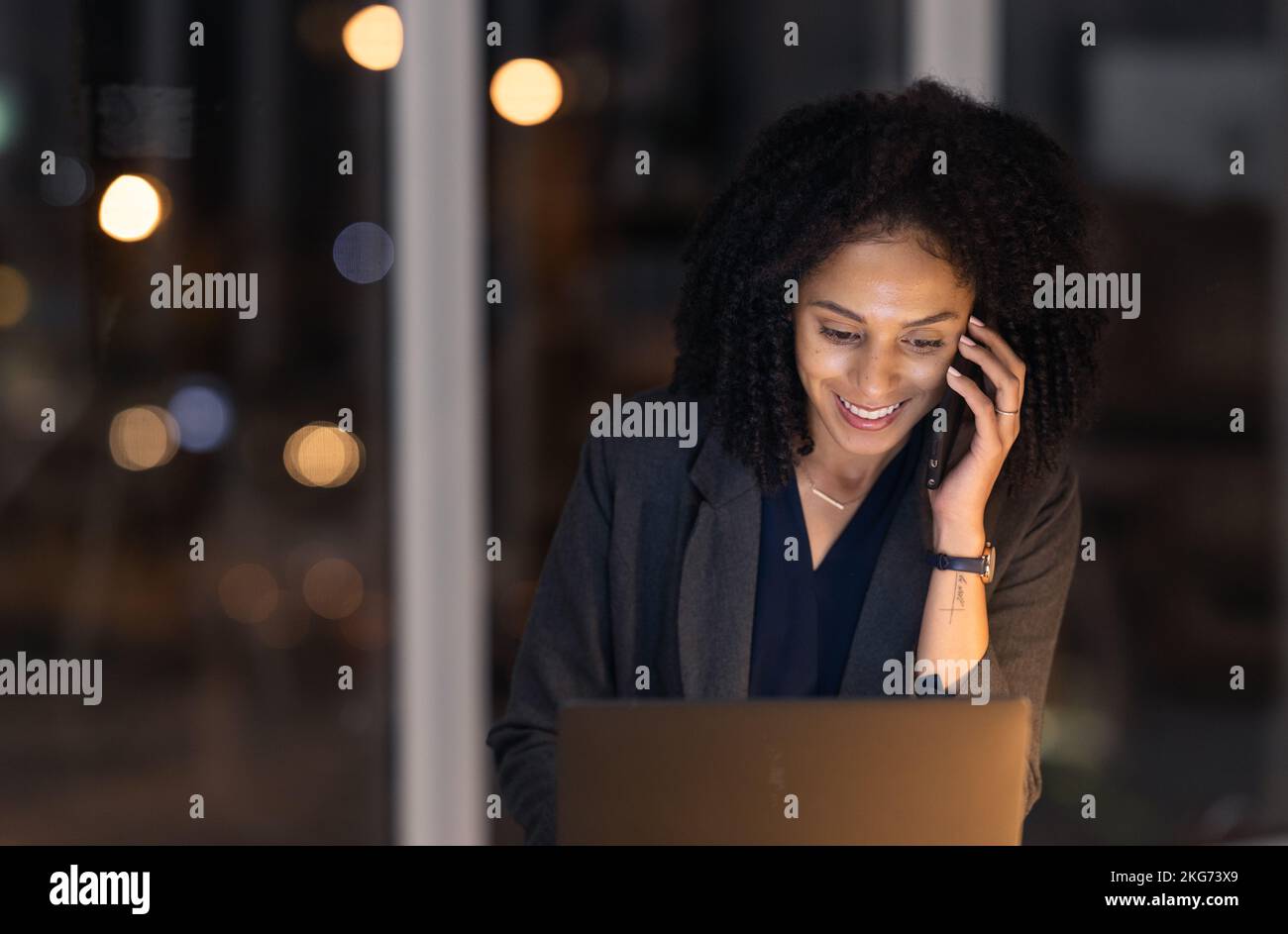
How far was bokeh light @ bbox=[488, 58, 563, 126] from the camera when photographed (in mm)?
2494

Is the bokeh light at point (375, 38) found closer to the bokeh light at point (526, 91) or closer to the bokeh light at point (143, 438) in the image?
the bokeh light at point (526, 91)

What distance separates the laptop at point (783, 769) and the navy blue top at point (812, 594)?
1.58ft

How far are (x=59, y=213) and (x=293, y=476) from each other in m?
0.66

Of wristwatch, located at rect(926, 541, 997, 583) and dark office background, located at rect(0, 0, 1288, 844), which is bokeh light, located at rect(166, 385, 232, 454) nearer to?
dark office background, located at rect(0, 0, 1288, 844)

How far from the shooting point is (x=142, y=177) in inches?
93.5

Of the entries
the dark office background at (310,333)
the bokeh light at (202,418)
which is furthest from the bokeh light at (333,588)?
the bokeh light at (202,418)

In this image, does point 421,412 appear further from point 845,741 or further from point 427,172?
point 845,741

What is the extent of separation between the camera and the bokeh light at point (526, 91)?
2494 mm

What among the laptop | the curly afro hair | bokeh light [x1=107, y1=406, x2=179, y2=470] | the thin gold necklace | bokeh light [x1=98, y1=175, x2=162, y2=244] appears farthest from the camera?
bokeh light [x1=107, y1=406, x2=179, y2=470]

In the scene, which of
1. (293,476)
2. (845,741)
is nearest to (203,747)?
(293,476)

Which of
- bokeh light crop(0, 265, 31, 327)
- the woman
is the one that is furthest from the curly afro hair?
bokeh light crop(0, 265, 31, 327)

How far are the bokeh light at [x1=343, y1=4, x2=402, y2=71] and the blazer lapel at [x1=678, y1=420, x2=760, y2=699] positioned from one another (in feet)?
3.94
